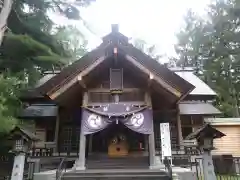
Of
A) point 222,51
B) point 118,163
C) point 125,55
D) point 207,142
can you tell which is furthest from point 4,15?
point 222,51

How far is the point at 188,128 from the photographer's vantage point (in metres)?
14.6

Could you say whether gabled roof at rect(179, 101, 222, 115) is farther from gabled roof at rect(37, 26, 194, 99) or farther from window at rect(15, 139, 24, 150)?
window at rect(15, 139, 24, 150)

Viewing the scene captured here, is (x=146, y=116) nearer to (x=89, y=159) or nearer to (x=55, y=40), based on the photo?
(x=89, y=159)

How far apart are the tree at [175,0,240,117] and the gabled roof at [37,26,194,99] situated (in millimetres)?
14668

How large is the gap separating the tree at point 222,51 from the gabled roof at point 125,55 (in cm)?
1467

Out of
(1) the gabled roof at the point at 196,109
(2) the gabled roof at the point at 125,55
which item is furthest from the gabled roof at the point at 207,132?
(1) the gabled roof at the point at 196,109

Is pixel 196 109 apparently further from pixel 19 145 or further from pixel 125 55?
pixel 19 145

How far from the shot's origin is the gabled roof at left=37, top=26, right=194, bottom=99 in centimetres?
1073

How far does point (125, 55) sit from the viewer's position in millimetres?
10938

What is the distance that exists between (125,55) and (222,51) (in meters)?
17.8

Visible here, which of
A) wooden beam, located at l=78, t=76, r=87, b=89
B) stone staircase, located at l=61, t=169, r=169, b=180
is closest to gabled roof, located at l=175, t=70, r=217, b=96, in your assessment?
wooden beam, located at l=78, t=76, r=87, b=89

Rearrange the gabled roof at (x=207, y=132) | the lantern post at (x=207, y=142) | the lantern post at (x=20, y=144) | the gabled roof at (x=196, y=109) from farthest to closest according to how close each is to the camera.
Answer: the gabled roof at (x=196, y=109) → the lantern post at (x=20, y=144) → the gabled roof at (x=207, y=132) → the lantern post at (x=207, y=142)

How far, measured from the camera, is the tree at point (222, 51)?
24.6 metres

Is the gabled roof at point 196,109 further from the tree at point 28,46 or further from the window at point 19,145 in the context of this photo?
the window at point 19,145
